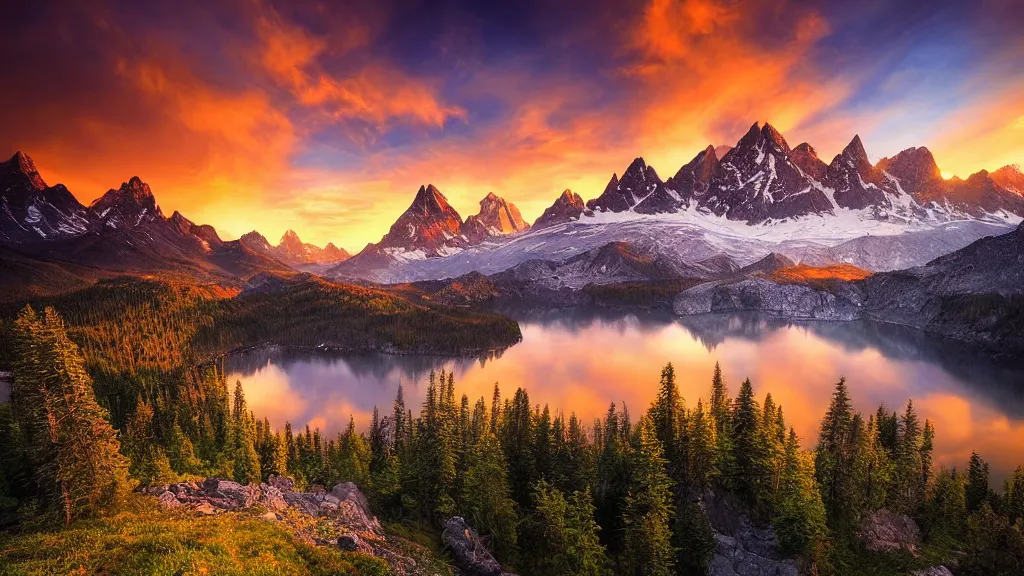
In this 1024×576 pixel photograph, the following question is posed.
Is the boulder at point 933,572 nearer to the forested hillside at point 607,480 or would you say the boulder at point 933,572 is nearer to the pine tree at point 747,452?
the forested hillside at point 607,480

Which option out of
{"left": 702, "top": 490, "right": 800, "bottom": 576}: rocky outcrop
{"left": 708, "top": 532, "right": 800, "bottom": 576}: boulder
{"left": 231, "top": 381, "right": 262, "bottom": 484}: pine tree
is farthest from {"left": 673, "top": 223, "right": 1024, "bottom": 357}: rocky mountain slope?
{"left": 231, "top": 381, "right": 262, "bottom": 484}: pine tree

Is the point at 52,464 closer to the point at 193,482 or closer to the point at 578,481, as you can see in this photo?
the point at 193,482

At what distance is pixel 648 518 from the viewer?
31.2 m

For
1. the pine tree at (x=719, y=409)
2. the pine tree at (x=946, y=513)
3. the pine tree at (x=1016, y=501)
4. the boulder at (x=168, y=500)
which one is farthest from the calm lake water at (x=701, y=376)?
the boulder at (x=168, y=500)

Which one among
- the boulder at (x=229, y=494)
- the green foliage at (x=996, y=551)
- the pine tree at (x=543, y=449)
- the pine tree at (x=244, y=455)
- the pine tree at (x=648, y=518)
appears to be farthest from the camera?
the pine tree at (x=244, y=455)

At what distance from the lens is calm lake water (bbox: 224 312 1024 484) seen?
257 feet

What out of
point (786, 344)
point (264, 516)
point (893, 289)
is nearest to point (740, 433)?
point (264, 516)

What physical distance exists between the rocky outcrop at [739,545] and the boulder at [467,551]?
56.0 ft

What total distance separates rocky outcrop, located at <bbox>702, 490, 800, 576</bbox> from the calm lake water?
101ft

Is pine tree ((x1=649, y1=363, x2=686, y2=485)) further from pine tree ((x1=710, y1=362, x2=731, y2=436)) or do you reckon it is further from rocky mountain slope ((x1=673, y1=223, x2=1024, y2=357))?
rocky mountain slope ((x1=673, y1=223, x2=1024, y2=357))

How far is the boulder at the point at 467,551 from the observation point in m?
29.4

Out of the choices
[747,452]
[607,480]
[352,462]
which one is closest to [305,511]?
[352,462]

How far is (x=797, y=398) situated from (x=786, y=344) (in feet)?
227

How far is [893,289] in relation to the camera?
7559 inches
